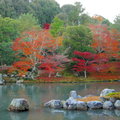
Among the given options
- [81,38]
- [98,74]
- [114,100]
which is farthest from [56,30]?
[114,100]

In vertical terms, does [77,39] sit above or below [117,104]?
above

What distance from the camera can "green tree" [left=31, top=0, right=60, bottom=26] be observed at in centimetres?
6228

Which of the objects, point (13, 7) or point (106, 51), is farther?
point (13, 7)

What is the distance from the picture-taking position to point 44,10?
62.9 meters

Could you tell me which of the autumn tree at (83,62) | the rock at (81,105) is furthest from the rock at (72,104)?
the autumn tree at (83,62)

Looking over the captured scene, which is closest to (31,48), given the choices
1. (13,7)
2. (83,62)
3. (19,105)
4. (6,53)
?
(6,53)

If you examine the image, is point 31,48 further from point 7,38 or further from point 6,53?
point 7,38

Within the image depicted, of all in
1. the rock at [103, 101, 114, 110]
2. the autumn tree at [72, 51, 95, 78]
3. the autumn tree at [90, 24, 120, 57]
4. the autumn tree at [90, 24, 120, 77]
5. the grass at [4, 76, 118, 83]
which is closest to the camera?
the rock at [103, 101, 114, 110]

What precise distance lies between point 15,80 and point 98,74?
10.8 m

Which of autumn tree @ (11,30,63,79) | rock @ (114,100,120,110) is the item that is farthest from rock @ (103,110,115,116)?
autumn tree @ (11,30,63,79)

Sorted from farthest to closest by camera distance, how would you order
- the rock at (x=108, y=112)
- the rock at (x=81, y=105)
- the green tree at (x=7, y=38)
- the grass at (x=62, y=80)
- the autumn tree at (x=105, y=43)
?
the autumn tree at (x=105, y=43)
the green tree at (x=7, y=38)
the grass at (x=62, y=80)
the rock at (x=81, y=105)
the rock at (x=108, y=112)

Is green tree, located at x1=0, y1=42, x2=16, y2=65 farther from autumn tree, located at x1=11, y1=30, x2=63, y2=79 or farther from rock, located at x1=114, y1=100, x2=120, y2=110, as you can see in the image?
rock, located at x1=114, y1=100, x2=120, y2=110

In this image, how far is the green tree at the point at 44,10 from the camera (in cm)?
6228

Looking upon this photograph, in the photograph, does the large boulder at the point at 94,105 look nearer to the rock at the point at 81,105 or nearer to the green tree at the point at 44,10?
the rock at the point at 81,105
